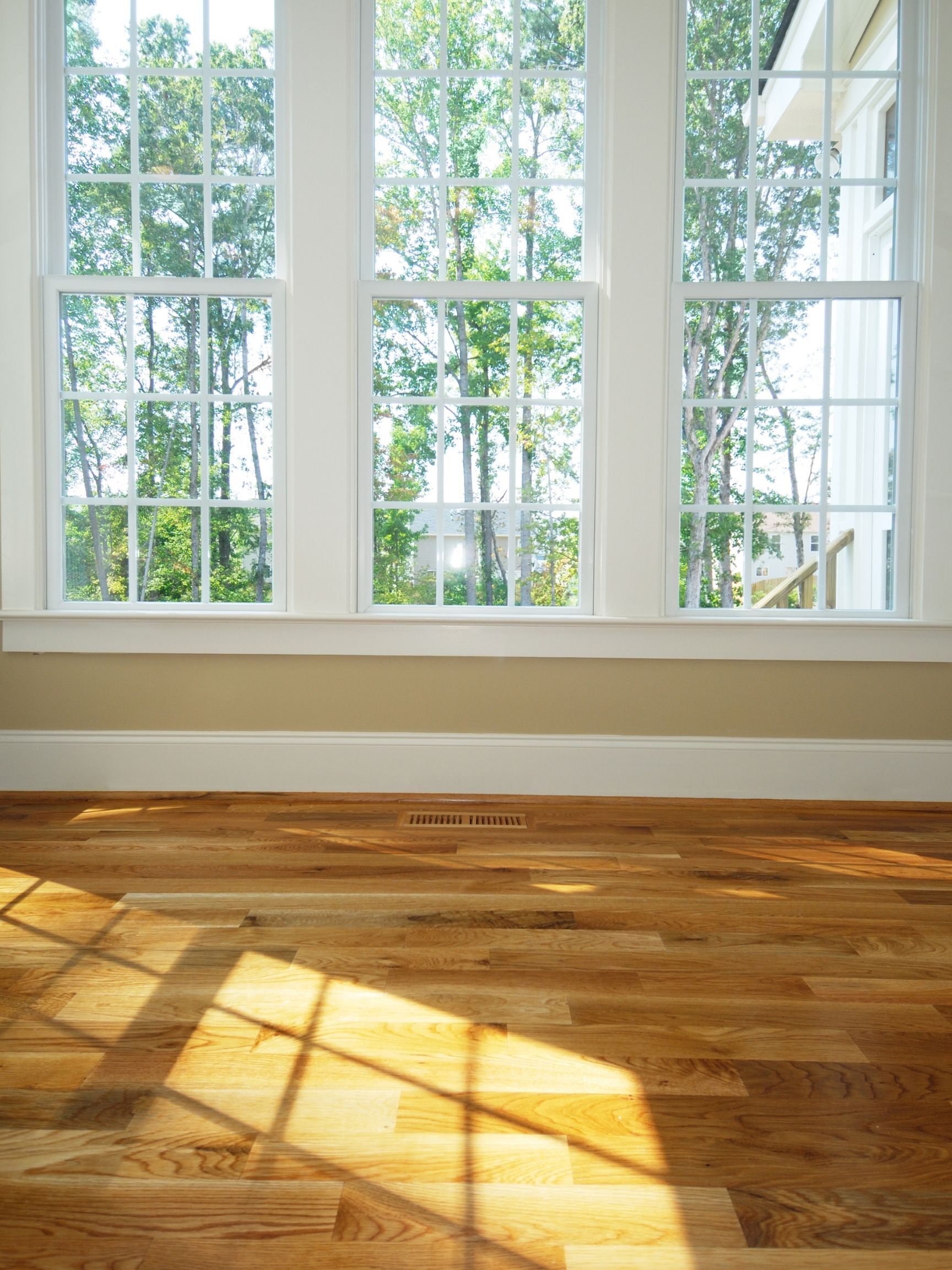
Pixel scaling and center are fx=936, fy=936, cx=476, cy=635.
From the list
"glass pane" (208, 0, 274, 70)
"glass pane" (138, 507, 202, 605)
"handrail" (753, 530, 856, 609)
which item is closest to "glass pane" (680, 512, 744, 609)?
"handrail" (753, 530, 856, 609)

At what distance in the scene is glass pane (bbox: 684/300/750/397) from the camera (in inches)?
142

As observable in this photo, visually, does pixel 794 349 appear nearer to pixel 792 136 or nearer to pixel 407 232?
pixel 792 136

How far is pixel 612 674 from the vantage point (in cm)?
365

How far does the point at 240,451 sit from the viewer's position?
3.65m

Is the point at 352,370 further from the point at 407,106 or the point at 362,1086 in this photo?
the point at 362,1086

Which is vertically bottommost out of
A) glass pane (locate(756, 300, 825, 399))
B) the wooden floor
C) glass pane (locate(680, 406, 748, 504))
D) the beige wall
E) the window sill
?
the wooden floor

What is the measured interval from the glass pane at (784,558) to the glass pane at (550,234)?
1.22 meters

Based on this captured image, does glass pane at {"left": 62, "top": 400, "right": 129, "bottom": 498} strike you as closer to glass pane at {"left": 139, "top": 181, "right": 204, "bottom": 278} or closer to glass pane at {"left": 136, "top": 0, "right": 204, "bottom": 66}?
glass pane at {"left": 139, "top": 181, "right": 204, "bottom": 278}

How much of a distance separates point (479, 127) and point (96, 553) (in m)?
2.22

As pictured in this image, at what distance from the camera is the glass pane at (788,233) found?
358 cm

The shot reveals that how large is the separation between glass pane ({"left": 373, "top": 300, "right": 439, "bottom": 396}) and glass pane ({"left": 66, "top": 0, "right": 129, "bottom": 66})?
4.50ft

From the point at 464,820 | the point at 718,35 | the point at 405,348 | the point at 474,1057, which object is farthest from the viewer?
the point at 405,348

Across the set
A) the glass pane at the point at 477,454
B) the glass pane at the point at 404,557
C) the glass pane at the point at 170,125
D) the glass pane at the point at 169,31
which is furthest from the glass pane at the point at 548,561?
the glass pane at the point at 169,31

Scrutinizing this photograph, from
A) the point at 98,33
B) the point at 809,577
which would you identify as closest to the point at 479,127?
the point at 98,33
